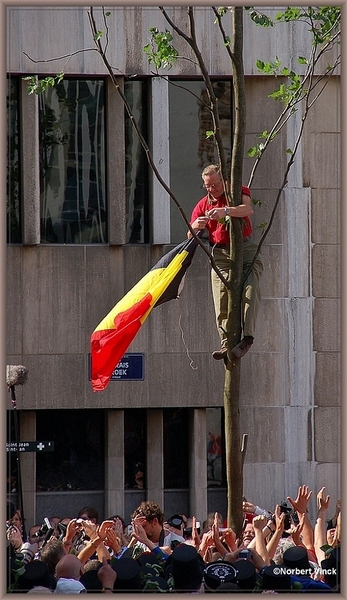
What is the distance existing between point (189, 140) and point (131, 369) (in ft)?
10.0

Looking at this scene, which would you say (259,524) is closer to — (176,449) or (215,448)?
(215,448)

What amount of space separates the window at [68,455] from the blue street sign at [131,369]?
655mm

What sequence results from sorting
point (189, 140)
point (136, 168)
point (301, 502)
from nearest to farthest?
point (301, 502) < point (189, 140) < point (136, 168)

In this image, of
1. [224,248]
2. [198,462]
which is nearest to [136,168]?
[198,462]

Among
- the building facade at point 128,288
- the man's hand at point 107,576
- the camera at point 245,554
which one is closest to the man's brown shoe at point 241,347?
the camera at point 245,554

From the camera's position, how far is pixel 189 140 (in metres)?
14.7

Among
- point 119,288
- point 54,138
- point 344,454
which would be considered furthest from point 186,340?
point 344,454

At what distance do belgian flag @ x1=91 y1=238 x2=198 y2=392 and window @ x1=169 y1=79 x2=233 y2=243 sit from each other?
4.22m

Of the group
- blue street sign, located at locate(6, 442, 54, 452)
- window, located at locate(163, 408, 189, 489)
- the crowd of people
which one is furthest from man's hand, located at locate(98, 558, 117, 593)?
window, located at locate(163, 408, 189, 489)

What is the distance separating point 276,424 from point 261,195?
302 centimetres

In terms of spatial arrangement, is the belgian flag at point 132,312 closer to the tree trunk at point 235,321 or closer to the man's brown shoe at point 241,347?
the tree trunk at point 235,321

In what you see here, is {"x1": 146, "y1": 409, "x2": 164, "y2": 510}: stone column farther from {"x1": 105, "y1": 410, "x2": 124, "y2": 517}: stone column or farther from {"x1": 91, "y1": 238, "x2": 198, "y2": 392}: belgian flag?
{"x1": 91, "y1": 238, "x2": 198, "y2": 392}: belgian flag

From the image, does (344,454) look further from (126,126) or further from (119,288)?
(126,126)

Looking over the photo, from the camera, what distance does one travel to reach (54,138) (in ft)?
48.6
